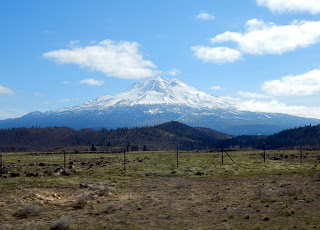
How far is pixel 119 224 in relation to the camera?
16938mm

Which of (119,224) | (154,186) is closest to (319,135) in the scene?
(154,186)

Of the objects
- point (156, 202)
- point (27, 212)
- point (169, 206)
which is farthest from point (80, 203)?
point (169, 206)

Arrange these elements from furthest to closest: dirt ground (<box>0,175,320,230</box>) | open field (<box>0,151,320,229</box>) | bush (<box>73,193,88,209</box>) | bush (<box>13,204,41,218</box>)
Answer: bush (<box>73,193,88,209</box>), bush (<box>13,204,41,218</box>), open field (<box>0,151,320,229</box>), dirt ground (<box>0,175,320,230</box>)

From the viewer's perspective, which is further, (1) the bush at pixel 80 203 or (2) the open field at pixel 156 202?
(1) the bush at pixel 80 203

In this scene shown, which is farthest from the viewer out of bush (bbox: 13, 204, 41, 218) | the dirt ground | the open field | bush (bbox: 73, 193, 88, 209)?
bush (bbox: 73, 193, 88, 209)

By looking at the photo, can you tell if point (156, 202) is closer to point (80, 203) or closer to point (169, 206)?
point (169, 206)

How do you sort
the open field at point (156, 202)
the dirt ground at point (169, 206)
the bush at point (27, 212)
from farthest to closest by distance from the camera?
1. the bush at point (27, 212)
2. the open field at point (156, 202)
3. the dirt ground at point (169, 206)

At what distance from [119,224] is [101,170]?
24.4 meters

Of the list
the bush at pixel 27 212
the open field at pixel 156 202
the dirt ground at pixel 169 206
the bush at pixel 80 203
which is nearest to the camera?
the dirt ground at pixel 169 206

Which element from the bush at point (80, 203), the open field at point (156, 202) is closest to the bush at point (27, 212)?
the open field at point (156, 202)

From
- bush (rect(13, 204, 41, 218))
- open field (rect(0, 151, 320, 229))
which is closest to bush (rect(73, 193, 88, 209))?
open field (rect(0, 151, 320, 229))

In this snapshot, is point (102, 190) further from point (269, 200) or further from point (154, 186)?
point (269, 200)

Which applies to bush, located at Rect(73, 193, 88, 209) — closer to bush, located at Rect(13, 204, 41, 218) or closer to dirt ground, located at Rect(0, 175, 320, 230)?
dirt ground, located at Rect(0, 175, 320, 230)

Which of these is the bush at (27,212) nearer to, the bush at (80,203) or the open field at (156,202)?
the open field at (156,202)
